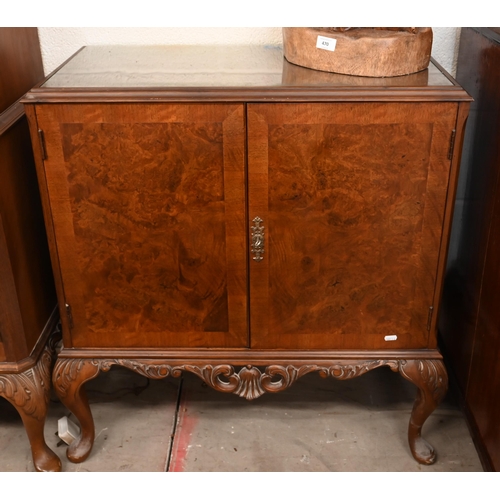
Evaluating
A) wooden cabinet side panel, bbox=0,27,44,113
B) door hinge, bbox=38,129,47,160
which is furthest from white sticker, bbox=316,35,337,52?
wooden cabinet side panel, bbox=0,27,44,113

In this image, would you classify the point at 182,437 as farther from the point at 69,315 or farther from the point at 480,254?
the point at 480,254

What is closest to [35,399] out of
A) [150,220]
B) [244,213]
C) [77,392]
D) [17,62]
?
[77,392]

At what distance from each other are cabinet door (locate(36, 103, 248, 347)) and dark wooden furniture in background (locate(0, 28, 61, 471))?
0.37 ft

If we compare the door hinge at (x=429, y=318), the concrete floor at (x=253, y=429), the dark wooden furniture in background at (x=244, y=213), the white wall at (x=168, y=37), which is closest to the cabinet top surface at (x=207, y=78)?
the dark wooden furniture in background at (x=244, y=213)

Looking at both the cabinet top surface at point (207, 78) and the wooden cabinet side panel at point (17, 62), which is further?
the wooden cabinet side panel at point (17, 62)

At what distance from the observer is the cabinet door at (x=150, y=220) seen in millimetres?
1288

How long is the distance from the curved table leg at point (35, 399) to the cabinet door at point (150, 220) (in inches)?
5.3

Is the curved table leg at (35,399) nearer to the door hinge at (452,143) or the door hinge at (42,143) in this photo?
the door hinge at (42,143)

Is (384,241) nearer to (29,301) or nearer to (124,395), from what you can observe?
(29,301)

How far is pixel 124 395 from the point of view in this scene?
190 centimetres

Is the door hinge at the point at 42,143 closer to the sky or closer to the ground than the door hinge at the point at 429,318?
closer to the sky

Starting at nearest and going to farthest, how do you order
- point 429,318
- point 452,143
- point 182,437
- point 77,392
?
point 452,143, point 429,318, point 77,392, point 182,437

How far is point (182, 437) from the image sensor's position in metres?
1.74

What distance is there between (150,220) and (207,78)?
33cm
